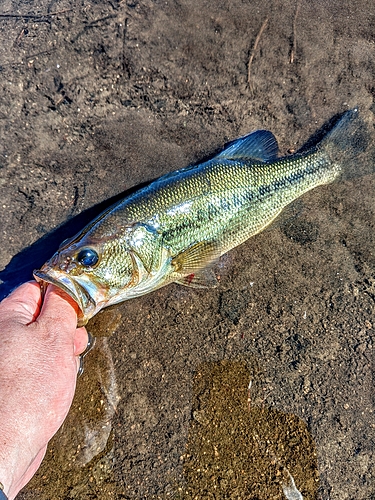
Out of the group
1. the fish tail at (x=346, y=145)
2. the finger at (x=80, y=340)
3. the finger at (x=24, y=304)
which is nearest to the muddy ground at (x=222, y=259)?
the fish tail at (x=346, y=145)

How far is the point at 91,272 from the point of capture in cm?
288

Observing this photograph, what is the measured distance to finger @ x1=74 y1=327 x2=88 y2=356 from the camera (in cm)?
310

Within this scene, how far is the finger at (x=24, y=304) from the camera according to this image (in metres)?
2.62

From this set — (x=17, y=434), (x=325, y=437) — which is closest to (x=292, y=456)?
(x=325, y=437)

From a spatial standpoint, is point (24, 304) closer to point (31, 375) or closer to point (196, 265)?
point (31, 375)

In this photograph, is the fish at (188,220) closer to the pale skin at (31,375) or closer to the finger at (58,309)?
the finger at (58,309)

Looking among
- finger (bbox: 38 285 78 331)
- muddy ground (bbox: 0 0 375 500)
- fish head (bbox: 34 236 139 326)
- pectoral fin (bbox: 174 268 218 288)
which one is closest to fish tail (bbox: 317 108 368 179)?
muddy ground (bbox: 0 0 375 500)

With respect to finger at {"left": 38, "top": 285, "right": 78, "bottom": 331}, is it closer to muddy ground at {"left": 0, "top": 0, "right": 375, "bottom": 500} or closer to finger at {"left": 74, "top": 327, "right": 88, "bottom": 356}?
finger at {"left": 74, "top": 327, "right": 88, "bottom": 356}

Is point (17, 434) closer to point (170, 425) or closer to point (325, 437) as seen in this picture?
point (170, 425)

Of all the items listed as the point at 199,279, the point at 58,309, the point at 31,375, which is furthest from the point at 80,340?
the point at 199,279

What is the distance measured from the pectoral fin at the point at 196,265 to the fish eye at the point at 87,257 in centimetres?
69

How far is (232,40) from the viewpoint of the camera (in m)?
3.79

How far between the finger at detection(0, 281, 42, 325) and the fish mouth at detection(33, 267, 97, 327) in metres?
0.08

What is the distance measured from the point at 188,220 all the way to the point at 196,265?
1.40 feet
